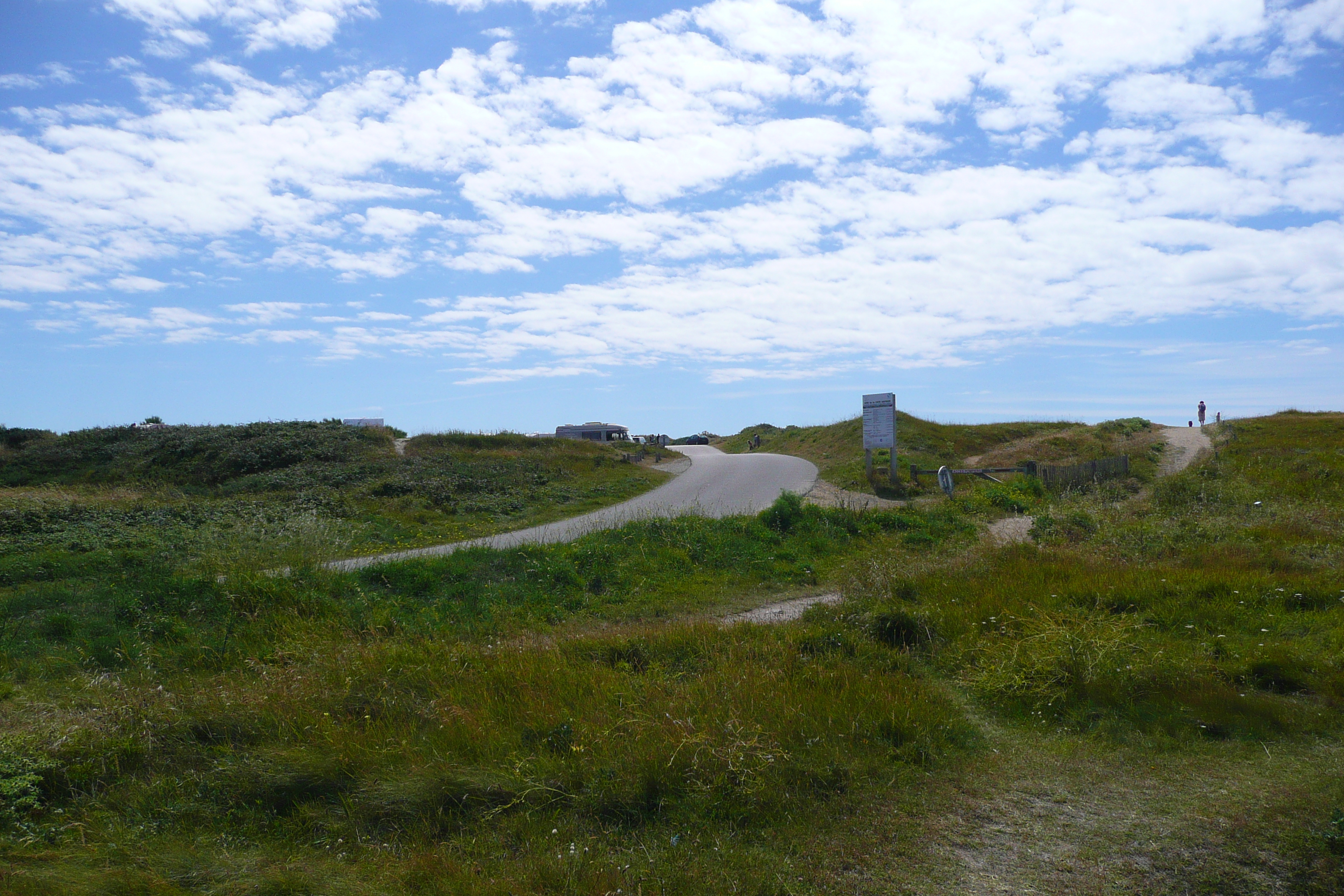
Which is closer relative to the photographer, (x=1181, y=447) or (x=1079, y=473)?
(x=1079, y=473)

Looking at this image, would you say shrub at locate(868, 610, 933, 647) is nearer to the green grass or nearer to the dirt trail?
the green grass

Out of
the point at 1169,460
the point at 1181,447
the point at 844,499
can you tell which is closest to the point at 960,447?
the point at 1169,460

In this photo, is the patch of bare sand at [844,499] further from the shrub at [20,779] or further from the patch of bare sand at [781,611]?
the shrub at [20,779]

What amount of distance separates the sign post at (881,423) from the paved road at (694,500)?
2.50 m

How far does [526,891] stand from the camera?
11.7ft

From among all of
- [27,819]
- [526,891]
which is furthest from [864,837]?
[27,819]

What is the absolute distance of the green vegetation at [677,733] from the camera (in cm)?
379

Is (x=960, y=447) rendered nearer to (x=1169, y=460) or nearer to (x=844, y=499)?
(x=1169, y=460)

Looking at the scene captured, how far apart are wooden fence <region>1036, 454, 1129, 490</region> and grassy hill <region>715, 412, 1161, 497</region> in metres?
1.44

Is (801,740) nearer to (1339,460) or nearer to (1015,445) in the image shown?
(1339,460)

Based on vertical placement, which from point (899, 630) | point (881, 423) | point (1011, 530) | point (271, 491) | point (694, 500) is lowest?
point (899, 630)

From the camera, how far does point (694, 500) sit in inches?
852

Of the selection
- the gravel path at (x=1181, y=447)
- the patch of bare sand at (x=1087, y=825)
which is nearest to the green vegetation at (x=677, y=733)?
the patch of bare sand at (x=1087, y=825)

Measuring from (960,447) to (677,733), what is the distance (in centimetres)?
3186
